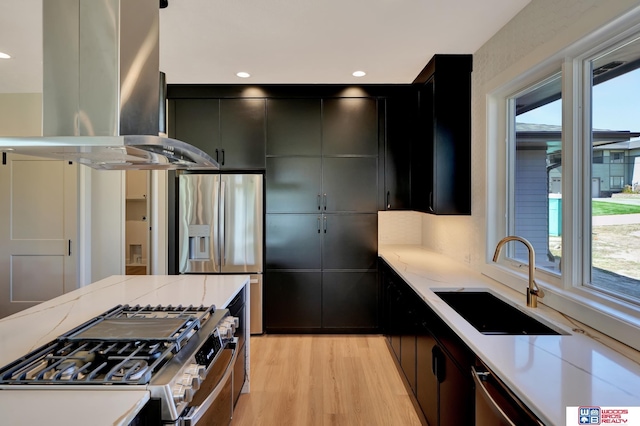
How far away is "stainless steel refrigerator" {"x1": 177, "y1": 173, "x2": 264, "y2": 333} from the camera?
3500 mm

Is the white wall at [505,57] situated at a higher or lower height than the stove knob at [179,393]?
higher

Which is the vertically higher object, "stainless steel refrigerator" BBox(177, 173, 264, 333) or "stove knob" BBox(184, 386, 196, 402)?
"stainless steel refrigerator" BBox(177, 173, 264, 333)

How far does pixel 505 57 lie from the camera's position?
226 centimetres

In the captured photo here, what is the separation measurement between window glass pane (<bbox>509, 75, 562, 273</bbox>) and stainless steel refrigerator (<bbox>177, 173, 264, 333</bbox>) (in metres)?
2.38

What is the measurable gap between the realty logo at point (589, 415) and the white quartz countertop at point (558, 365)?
0.02 m

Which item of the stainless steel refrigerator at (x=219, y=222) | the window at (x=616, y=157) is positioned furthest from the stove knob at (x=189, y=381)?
the stainless steel refrigerator at (x=219, y=222)

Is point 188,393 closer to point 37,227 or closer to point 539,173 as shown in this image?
point 539,173

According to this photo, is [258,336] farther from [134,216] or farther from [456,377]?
[134,216]

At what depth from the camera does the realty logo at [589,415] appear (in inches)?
35.4

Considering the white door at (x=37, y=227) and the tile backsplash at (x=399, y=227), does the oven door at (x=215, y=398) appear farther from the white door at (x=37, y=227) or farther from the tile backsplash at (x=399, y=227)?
the white door at (x=37, y=227)

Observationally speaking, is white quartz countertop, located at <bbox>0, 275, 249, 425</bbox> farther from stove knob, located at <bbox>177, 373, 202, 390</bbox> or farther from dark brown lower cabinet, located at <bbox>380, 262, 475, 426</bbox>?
dark brown lower cabinet, located at <bbox>380, 262, 475, 426</bbox>

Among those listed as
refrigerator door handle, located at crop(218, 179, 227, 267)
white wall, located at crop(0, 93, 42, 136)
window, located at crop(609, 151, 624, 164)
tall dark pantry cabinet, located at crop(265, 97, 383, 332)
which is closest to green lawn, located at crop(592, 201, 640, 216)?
window, located at crop(609, 151, 624, 164)

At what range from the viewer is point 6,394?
0.93 m

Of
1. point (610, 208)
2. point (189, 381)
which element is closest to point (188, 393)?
point (189, 381)
